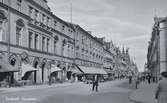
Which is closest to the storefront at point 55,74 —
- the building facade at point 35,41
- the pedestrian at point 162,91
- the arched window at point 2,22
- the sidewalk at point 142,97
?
the building facade at point 35,41

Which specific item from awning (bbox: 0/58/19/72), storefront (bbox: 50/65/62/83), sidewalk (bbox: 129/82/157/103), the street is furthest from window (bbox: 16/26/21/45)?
sidewalk (bbox: 129/82/157/103)

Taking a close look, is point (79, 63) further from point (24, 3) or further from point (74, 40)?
point (24, 3)

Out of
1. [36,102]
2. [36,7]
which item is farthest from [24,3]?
[36,102]

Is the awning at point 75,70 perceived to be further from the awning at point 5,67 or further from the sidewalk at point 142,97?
the sidewalk at point 142,97

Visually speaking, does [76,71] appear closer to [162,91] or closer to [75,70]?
[75,70]

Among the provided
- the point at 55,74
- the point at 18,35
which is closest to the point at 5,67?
the point at 18,35

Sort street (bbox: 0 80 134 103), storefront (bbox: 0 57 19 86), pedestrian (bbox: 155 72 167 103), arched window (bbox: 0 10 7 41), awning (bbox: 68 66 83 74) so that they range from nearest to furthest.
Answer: pedestrian (bbox: 155 72 167 103) < street (bbox: 0 80 134 103) < storefront (bbox: 0 57 19 86) < arched window (bbox: 0 10 7 41) < awning (bbox: 68 66 83 74)

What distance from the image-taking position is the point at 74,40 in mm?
59438

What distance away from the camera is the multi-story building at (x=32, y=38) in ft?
104

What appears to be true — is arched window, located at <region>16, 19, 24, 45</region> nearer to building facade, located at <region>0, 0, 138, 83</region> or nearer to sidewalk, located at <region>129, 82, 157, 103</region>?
building facade, located at <region>0, 0, 138, 83</region>

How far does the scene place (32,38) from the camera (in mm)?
38688

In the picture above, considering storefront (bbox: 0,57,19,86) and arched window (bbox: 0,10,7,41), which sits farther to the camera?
arched window (bbox: 0,10,7,41)

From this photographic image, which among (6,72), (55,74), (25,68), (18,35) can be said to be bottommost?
(55,74)

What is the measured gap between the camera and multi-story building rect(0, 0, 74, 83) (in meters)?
31.6
